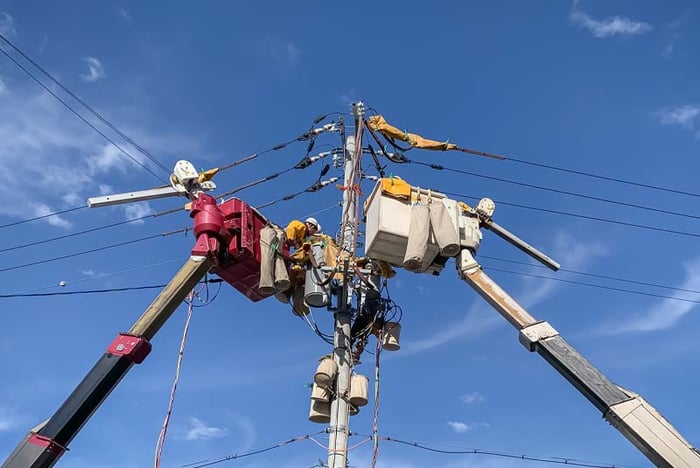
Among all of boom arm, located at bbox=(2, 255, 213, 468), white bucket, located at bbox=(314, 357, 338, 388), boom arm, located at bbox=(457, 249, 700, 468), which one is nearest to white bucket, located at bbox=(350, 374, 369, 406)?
white bucket, located at bbox=(314, 357, 338, 388)

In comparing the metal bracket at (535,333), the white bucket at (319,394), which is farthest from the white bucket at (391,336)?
the metal bracket at (535,333)

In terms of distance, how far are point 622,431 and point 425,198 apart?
487 cm

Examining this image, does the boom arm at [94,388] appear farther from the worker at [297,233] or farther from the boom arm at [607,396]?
the boom arm at [607,396]

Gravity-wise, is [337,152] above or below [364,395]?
above

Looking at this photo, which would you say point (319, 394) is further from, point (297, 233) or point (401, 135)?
point (401, 135)

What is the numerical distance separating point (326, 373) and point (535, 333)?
359 centimetres

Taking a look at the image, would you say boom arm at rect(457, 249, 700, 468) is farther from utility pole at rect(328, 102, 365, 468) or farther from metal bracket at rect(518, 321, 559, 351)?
utility pole at rect(328, 102, 365, 468)

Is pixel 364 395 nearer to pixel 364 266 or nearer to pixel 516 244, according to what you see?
pixel 364 266

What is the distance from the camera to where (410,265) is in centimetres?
1145

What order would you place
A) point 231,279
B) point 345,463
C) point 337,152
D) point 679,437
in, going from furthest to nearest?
point 337,152, point 231,279, point 345,463, point 679,437

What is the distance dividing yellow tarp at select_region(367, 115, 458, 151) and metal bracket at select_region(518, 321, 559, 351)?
5.28m

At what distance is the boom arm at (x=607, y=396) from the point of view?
866 centimetres

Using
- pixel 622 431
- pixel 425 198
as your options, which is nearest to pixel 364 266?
pixel 425 198

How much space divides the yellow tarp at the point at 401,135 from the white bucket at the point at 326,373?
483cm
